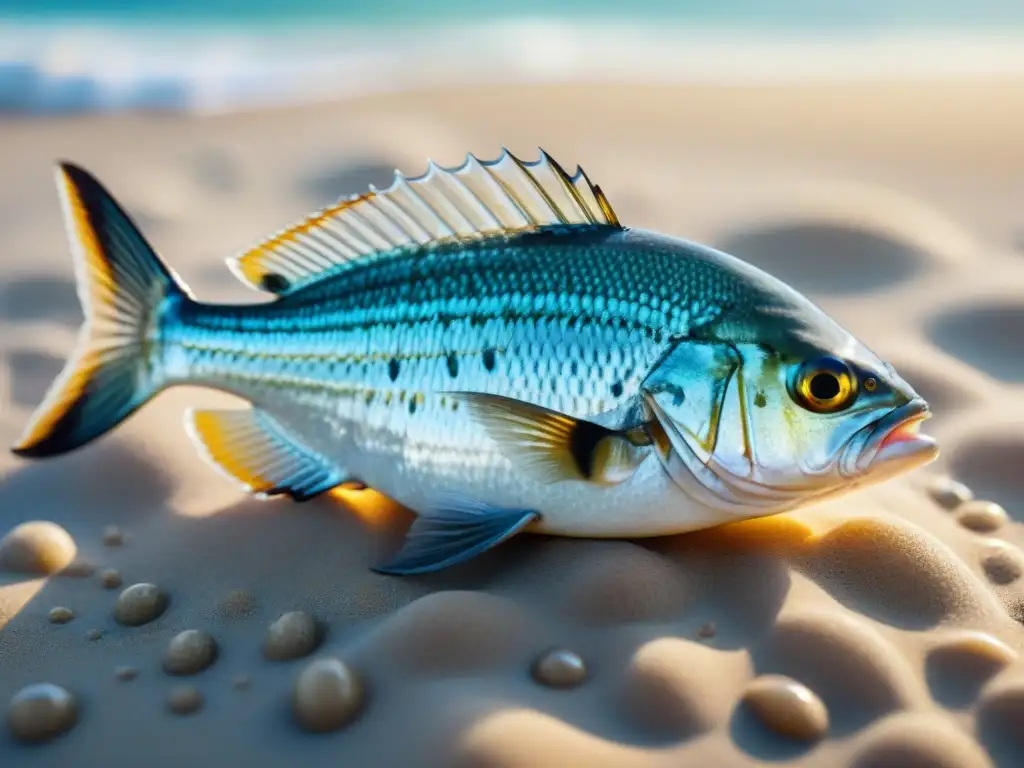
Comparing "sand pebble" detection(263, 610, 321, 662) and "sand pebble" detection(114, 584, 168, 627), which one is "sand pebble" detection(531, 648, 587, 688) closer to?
"sand pebble" detection(263, 610, 321, 662)

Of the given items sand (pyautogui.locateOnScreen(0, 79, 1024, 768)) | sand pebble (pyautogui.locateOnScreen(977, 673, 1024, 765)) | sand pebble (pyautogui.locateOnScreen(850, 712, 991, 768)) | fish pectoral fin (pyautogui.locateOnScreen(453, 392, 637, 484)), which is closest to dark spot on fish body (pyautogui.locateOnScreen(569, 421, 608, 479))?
fish pectoral fin (pyautogui.locateOnScreen(453, 392, 637, 484))

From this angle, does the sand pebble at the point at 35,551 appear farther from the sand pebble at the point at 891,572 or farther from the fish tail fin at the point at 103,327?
the sand pebble at the point at 891,572

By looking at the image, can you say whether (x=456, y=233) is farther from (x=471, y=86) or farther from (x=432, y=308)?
(x=471, y=86)

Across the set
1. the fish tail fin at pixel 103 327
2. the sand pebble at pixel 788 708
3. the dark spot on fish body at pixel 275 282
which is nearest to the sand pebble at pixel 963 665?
the sand pebble at pixel 788 708

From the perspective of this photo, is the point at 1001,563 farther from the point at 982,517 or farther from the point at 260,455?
the point at 260,455

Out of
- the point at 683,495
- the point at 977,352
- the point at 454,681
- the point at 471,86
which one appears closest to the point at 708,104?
the point at 471,86

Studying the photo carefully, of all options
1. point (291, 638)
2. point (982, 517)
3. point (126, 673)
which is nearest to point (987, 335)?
point (982, 517)
